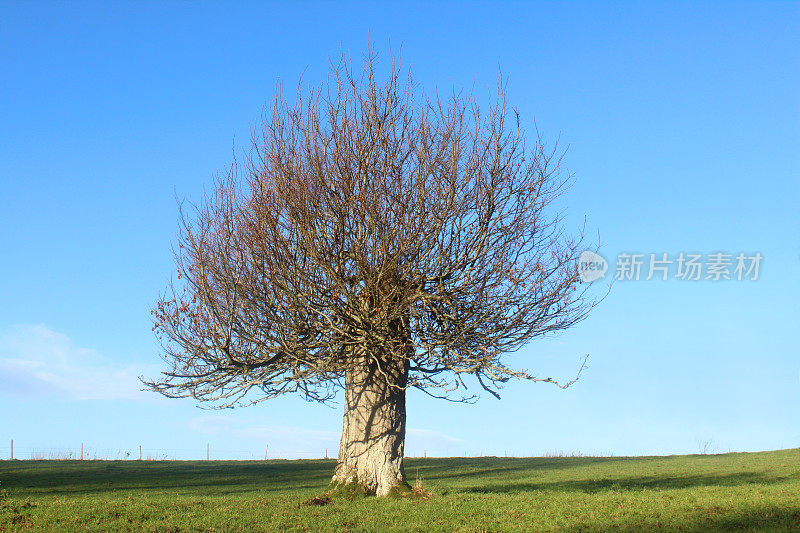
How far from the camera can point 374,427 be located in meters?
20.0

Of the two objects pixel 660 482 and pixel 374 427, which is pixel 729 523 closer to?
pixel 374 427

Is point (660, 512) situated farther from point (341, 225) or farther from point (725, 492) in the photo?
point (341, 225)

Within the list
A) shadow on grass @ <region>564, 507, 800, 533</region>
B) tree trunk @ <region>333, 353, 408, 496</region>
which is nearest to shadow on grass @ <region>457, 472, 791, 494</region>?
tree trunk @ <region>333, 353, 408, 496</region>

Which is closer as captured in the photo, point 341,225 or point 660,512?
point 660,512

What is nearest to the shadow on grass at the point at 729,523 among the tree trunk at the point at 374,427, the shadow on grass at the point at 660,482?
the tree trunk at the point at 374,427

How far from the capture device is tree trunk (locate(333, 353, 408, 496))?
65.6ft

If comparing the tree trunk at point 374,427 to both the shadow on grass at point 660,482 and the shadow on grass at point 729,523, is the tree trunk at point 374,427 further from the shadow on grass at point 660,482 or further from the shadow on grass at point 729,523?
the shadow on grass at point 660,482

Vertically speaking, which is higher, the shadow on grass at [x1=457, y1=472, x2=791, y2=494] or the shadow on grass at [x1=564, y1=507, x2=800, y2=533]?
the shadow on grass at [x1=564, y1=507, x2=800, y2=533]

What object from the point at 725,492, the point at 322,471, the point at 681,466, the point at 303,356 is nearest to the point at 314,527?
Answer: the point at 303,356

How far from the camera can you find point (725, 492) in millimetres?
21266

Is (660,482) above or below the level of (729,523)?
below

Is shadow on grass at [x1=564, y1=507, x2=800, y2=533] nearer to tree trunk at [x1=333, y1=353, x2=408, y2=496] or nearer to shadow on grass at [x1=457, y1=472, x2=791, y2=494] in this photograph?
tree trunk at [x1=333, y1=353, x2=408, y2=496]

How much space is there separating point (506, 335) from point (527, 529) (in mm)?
6075

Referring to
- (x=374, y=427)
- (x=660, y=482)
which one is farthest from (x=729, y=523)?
(x=660, y=482)
